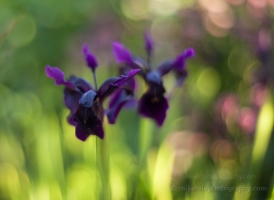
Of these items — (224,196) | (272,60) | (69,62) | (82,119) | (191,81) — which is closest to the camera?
(82,119)

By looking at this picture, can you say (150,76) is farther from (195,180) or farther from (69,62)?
(69,62)

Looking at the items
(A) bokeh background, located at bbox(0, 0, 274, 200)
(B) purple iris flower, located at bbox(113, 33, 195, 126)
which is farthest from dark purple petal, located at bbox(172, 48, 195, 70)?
(A) bokeh background, located at bbox(0, 0, 274, 200)

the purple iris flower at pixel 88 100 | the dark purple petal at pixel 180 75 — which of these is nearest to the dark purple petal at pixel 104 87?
the purple iris flower at pixel 88 100

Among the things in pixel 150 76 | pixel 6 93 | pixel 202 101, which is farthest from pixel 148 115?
pixel 6 93

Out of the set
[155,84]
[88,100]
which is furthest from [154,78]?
[88,100]

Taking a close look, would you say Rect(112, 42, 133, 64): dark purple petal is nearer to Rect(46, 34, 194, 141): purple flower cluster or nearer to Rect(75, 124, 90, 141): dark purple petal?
Rect(46, 34, 194, 141): purple flower cluster

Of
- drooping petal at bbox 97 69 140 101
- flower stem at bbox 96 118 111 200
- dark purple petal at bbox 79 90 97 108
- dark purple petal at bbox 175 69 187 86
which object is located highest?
dark purple petal at bbox 175 69 187 86

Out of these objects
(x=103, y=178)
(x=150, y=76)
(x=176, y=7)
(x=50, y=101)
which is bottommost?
(x=103, y=178)
